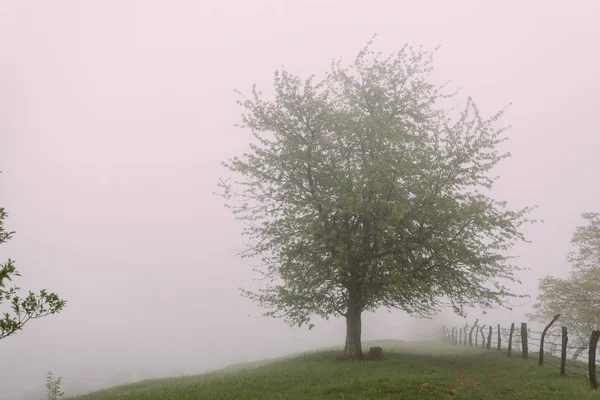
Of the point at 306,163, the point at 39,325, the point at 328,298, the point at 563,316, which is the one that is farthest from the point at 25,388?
the point at 39,325

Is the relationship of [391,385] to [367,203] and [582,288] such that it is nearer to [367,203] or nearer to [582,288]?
[367,203]

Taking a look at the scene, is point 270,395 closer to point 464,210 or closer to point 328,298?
point 328,298

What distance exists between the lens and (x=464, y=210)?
1983 cm

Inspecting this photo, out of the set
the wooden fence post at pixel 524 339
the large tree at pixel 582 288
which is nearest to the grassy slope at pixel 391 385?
the wooden fence post at pixel 524 339

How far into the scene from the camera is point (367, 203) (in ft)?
69.2

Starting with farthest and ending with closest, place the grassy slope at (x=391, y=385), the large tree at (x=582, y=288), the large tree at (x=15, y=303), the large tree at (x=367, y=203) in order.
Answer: the large tree at (x=582, y=288)
the large tree at (x=367, y=203)
the grassy slope at (x=391, y=385)
the large tree at (x=15, y=303)

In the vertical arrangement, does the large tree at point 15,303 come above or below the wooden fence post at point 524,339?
above

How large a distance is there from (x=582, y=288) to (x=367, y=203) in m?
24.8

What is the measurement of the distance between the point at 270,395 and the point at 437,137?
62.4ft

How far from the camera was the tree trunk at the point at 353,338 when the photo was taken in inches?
909

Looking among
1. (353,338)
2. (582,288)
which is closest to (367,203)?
(353,338)

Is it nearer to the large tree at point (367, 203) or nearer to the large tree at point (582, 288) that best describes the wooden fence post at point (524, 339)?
the large tree at point (367, 203)

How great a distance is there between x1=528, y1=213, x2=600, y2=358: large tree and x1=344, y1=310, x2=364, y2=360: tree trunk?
19.3 metres

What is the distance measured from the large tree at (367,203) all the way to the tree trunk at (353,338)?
0.07 metres
